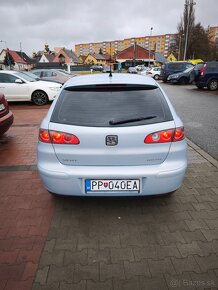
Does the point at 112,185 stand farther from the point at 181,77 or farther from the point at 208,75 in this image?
the point at 181,77

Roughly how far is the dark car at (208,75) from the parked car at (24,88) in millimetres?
9248

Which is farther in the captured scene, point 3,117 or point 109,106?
point 3,117

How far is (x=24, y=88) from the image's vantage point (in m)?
10.8

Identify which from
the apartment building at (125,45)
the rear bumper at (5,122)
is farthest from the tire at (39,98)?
the apartment building at (125,45)

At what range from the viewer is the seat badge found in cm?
252

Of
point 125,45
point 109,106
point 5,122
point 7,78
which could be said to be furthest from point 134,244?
point 125,45

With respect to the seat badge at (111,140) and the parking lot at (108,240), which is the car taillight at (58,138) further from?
the parking lot at (108,240)

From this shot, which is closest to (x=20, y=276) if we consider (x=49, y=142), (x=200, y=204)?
(x=49, y=142)

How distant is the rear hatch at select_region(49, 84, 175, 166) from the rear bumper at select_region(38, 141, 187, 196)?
65 mm

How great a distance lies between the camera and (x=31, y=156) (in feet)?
16.2

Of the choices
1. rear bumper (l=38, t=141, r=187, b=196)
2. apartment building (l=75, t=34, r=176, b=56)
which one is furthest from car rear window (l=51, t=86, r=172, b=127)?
apartment building (l=75, t=34, r=176, b=56)

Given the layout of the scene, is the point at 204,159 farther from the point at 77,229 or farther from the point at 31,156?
the point at 31,156

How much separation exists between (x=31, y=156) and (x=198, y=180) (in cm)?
320

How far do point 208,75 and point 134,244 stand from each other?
580 inches
